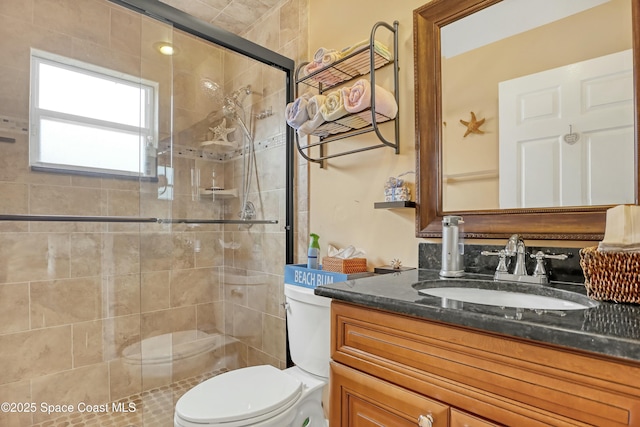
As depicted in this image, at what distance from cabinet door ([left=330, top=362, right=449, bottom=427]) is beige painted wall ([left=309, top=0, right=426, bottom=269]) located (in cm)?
62

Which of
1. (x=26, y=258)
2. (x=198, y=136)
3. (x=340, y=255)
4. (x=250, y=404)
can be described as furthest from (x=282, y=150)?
(x=26, y=258)

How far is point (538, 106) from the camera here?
1.08m

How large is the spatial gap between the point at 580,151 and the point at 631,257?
1.36 ft

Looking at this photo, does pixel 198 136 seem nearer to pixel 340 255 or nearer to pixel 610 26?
pixel 340 255

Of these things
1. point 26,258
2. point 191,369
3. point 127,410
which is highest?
point 26,258

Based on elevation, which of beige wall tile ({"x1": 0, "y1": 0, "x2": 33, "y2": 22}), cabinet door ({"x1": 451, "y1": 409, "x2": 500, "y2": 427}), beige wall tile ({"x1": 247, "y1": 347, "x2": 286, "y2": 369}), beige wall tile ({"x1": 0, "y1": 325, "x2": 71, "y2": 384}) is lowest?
beige wall tile ({"x1": 247, "y1": 347, "x2": 286, "y2": 369})

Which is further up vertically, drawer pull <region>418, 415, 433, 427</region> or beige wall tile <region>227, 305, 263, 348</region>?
drawer pull <region>418, 415, 433, 427</region>

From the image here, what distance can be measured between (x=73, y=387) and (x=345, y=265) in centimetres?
170

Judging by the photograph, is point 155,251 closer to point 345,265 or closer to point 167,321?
point 167,321

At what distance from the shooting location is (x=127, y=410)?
192 cm

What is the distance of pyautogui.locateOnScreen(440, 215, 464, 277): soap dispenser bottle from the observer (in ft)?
3.62

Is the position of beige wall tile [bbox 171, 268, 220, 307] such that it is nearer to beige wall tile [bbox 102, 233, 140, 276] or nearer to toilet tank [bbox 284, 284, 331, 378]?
beige wall tile [bbox 102, 233, 140, 276]

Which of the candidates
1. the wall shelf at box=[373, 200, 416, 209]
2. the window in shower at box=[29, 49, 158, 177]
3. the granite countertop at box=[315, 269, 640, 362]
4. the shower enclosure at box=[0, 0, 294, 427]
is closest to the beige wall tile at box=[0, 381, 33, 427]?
the shower enclosure at box=[0, 0, 294, 427]

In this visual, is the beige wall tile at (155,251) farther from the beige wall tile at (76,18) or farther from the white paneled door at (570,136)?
the white paneled door at (570,136)
